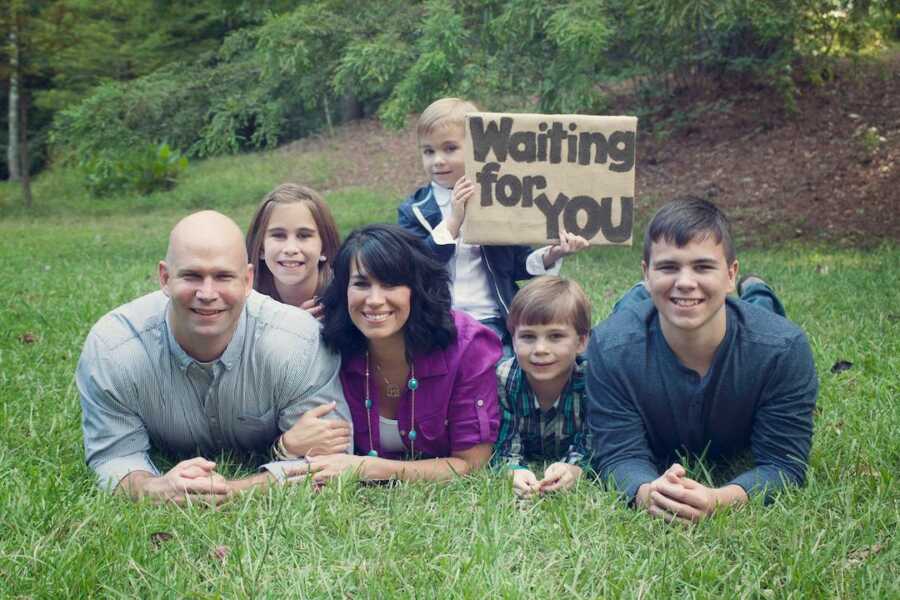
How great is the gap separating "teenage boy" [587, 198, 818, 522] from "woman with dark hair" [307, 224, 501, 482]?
1.63ft

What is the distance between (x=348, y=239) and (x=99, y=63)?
19.7 metres

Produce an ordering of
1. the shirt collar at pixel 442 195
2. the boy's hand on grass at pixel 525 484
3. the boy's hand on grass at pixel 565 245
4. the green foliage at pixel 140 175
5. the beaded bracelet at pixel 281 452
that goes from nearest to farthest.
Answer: the boy's hand on grass at pixel 525 484 < the beaded bracelet at pixel 281 452 < the boy's hand on grass at pixel 565 245 < the shirt collar at pixel 442 195 < the green foliage at pixel 140 175

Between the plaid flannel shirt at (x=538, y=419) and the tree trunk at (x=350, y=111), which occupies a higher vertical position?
the tree trunk at (x=350, y=111)

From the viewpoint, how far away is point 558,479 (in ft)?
12.2

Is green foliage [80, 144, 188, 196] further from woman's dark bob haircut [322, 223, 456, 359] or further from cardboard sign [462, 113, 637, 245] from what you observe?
woman's dark bob haircut [322, 223, 456, 359]

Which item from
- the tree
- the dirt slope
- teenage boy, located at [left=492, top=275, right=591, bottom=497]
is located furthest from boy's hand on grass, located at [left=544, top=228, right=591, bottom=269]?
→ the tree

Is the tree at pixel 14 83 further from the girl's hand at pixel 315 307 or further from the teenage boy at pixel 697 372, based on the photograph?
the teenage boy at pixel 697 372

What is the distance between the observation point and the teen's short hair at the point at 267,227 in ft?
16.3

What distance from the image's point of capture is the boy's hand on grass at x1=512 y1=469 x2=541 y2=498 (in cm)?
360

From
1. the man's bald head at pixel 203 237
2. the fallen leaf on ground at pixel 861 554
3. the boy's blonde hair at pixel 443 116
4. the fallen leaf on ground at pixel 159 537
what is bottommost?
the fallen leaf on ground at pixel 159 537

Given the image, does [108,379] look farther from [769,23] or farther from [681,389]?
[769,23]

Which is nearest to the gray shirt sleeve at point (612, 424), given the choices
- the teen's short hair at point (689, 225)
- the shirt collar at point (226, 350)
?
the teen's short hair at point (689, 225)

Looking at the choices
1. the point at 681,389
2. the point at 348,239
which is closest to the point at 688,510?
the point at 681,389

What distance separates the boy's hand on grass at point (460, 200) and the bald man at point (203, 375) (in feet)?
3.53
